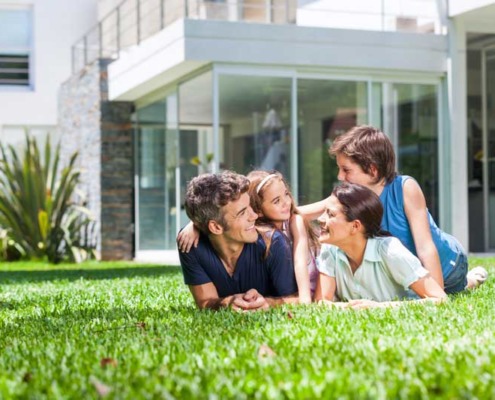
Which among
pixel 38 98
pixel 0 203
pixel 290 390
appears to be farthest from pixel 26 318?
pixel 38 98

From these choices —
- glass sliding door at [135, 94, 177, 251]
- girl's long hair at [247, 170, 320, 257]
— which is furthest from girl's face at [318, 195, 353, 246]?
glass sliding door at [135, 94, 177, 251]

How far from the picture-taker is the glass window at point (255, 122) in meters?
12.8

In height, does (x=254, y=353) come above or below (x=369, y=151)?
below

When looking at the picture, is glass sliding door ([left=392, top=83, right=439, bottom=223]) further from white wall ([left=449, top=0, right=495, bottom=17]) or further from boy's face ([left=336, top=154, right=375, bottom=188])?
boy's face ([left=336, top=154, right=375, bottom=188])

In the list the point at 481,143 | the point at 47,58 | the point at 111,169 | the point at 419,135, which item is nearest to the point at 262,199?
the point at 419,135

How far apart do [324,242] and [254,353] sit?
5.80ft

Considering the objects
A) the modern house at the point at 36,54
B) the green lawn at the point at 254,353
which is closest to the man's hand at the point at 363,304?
the green lawn at the point at 254,353

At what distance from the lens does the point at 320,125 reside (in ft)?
44.0

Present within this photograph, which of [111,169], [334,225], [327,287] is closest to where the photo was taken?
[334,225]

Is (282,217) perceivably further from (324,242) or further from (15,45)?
(15,45)

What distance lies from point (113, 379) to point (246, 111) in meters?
10.2

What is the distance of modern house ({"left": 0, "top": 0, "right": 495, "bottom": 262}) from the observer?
12.7 metres

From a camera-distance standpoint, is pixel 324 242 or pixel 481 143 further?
pixel 481 143

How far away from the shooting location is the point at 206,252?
497 cm
